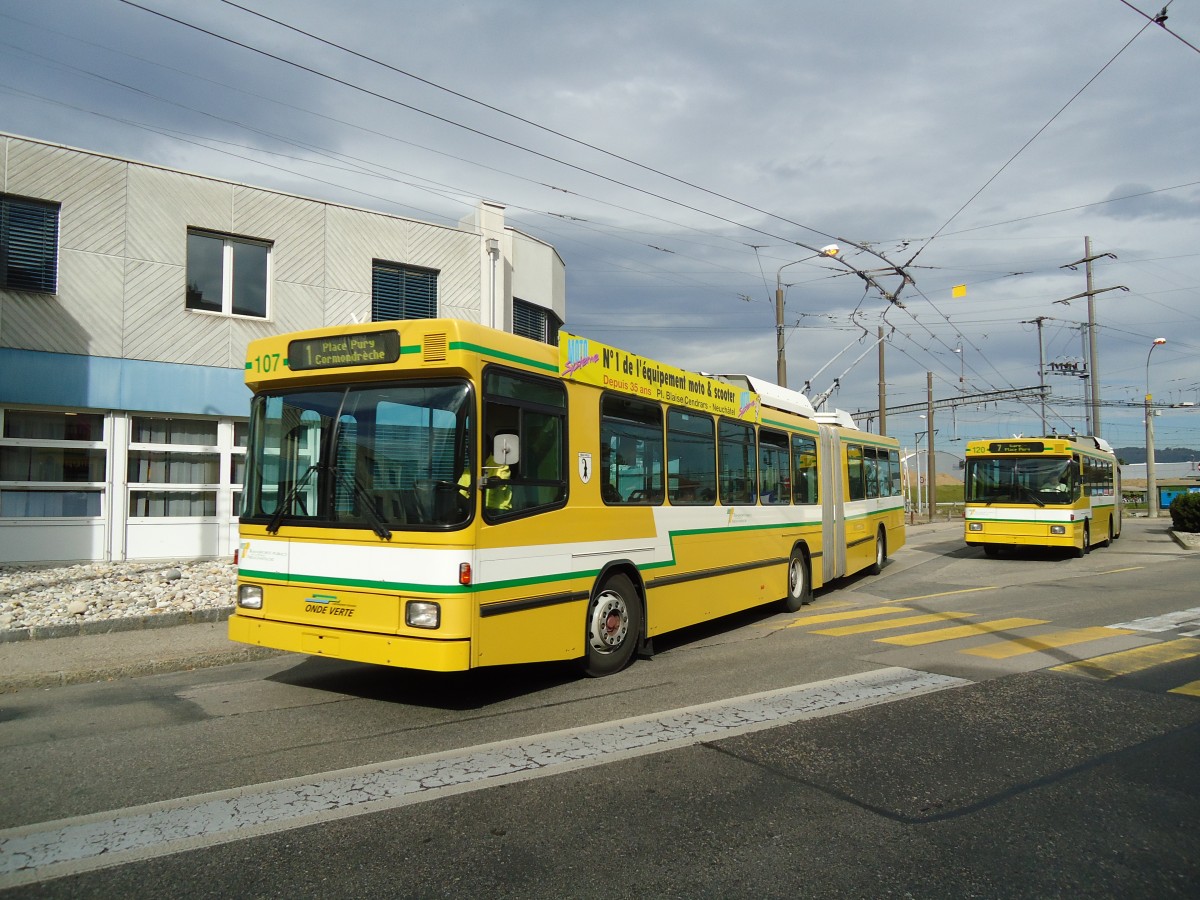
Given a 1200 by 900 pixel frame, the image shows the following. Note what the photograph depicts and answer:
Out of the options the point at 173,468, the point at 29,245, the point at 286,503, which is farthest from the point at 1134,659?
the point at 29,245

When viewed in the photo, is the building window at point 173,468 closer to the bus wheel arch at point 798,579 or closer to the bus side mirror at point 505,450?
the bus wheel arch at point 798,579

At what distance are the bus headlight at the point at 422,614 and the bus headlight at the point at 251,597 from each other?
1.61 m

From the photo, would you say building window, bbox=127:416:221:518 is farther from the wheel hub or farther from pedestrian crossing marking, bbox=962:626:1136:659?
pedestrian crossing marking, bbox=962:626:1136:659

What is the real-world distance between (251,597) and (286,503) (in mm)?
848

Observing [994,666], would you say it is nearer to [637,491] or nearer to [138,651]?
[637,491]

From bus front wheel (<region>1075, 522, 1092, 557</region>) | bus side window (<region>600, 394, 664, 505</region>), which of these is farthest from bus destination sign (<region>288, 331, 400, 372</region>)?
bus front wheel (<region>1075, 522, 1092, 557</region>)

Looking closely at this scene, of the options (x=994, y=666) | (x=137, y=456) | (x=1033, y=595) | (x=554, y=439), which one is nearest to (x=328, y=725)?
(x=554, y=439)

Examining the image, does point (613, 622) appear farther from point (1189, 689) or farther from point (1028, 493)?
point (1028, 493)

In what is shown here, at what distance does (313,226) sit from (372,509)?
12.6 meters

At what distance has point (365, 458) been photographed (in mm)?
6254

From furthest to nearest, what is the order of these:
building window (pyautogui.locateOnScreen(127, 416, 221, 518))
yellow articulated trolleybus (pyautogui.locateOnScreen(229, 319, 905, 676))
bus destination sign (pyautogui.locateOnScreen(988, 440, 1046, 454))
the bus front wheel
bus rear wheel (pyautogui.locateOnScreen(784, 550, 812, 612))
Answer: the bus front wheel < bus destination sign (pyautogui.locateOnScreen(988, 440, 1046, 454)) < building window (pyautogui.locateOnScreen(127, 416, 221, 518)) < bus rear wheel (pyautogui.locateOnScreen(784, 550, 812, 612)) < yellow articulated trolleybus (pyautogui.locateOnScreen(229, 319, 905, 676))

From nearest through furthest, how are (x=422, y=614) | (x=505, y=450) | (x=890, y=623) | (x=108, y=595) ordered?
1. (x=422, y=614)
2. (x=505, y=450)
3. (x=890, y=623)
4. (x=108, y=595)

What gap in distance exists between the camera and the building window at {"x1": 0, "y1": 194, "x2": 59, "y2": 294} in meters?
13.9

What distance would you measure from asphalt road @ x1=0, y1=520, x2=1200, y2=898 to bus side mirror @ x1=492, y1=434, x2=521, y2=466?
6.36ft
